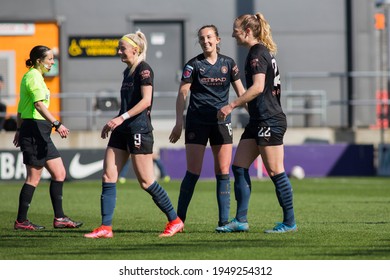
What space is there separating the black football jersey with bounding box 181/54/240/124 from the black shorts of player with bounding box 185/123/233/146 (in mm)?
54

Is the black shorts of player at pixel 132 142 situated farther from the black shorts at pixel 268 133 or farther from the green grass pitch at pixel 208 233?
the black shorts at pixel 268 133

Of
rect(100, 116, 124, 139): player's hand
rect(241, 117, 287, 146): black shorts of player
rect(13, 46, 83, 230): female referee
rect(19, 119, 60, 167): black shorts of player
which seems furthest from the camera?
rect(19, 119, 60, 167): black shorts of player

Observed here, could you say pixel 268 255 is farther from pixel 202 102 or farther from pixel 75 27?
pixel 75 27

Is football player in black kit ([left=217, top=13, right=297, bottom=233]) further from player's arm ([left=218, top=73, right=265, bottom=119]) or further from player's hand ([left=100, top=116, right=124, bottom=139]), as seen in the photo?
player's hand ([left=100, top=116, right=124, bottom=139])

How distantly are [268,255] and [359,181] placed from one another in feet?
44.6

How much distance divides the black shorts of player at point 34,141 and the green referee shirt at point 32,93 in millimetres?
75

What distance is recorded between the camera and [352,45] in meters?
28.0

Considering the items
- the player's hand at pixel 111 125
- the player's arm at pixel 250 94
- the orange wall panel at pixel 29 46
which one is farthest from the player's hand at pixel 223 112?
the orange wall panel at pixel 29 46

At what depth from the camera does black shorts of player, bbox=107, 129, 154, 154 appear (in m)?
10.5

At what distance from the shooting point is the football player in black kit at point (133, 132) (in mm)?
10492

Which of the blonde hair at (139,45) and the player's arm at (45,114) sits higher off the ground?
the blonde hair at (139,45)

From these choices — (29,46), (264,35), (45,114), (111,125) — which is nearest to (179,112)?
(111,125)

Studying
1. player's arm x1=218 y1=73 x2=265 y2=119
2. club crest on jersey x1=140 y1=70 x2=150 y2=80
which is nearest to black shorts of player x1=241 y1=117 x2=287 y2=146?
player's arm x1=218 y1=73 x2=265 y2=119

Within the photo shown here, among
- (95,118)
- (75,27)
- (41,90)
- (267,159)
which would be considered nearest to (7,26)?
(75,27)
